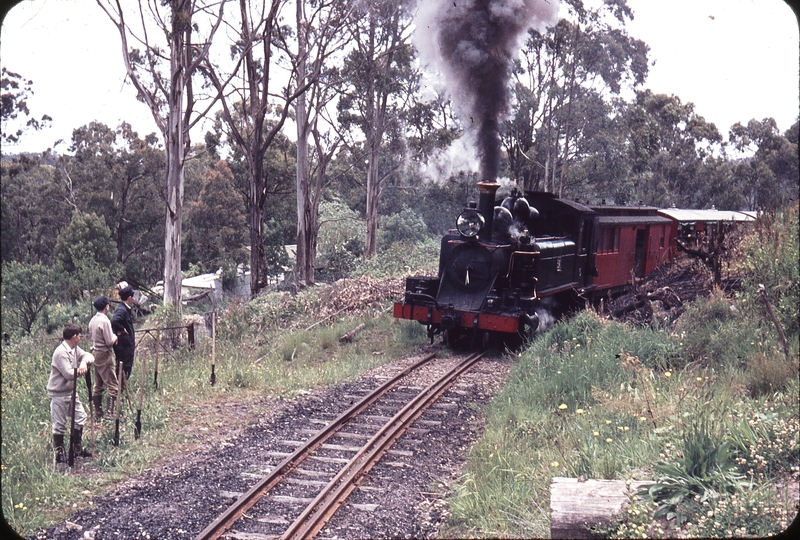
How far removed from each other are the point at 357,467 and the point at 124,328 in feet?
12.4

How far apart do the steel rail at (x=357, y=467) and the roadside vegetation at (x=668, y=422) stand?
1.02 metres

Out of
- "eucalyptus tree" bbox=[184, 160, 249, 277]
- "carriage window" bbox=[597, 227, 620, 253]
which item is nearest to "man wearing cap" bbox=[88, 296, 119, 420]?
"carriage window" bbox=[597, 227, 620, 253]

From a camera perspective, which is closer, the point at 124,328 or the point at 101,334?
the point at 101,334

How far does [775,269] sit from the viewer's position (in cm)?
751

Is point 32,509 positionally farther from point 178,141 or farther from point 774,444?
point 178,141

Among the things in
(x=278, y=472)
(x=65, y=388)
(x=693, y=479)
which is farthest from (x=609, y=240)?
(x=65, y=388)

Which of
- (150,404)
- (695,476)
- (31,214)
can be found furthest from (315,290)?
(31,214)

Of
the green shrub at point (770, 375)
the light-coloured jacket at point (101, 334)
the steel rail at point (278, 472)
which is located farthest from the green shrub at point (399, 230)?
the green shrub at point (770, 375)

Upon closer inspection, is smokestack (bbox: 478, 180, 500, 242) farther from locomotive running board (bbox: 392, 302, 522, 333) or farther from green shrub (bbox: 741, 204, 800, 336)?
green shrub (bbox: 741, 204, 800, 336)

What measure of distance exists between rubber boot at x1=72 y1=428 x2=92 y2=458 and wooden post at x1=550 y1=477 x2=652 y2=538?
485 cm

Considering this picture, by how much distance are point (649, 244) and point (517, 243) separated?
6.88 meters

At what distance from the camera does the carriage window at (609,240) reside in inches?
549

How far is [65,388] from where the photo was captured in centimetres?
658

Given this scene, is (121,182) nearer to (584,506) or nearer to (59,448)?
(59,448)
